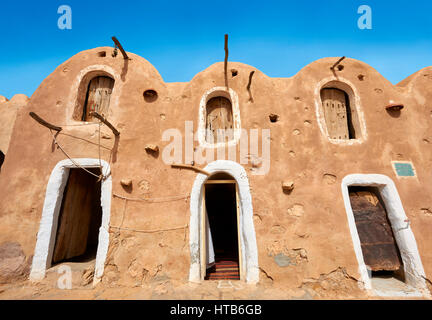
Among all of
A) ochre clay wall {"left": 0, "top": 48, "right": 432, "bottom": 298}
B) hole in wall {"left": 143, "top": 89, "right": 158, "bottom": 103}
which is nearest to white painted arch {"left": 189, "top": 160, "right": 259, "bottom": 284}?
ochre clay wall {"left": 0, "top": 48, "right": 432, "bottom": 298}

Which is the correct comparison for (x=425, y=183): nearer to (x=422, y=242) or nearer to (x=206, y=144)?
(x=422, y=242)

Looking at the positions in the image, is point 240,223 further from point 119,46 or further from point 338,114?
point 119,46

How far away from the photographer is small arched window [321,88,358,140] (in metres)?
5.27

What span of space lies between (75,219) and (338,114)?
782 centimetres

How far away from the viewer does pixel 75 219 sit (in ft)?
16.5

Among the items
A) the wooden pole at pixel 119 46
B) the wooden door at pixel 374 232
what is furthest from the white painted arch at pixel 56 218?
the wooden door at pixel 374 232

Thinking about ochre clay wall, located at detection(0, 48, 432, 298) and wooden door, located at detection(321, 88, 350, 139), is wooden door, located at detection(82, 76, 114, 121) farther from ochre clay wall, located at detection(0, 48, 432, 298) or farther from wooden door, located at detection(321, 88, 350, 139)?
wooden door, located at detection(321, 88, 350, 139)

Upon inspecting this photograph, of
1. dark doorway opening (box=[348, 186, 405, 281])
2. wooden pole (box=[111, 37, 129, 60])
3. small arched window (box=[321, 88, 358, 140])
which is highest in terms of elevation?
wooden pole (box=[111, 37, 129, 60])

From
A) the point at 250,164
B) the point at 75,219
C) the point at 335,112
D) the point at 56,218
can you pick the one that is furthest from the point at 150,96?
the point at 335,112

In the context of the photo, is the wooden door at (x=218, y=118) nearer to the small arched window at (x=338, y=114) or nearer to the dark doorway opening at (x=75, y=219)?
the small arched window at (x=338, y=114)

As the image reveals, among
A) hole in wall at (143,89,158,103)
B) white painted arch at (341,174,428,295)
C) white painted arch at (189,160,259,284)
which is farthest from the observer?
hole in wall at (143,89,158,103)

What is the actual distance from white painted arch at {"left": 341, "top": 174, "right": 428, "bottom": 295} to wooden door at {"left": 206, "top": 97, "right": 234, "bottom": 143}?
3.19 meters

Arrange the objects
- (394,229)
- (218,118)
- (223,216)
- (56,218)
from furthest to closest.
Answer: (223,216) < (218,118) < (56,218) < (394,229)

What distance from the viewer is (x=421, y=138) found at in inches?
191
